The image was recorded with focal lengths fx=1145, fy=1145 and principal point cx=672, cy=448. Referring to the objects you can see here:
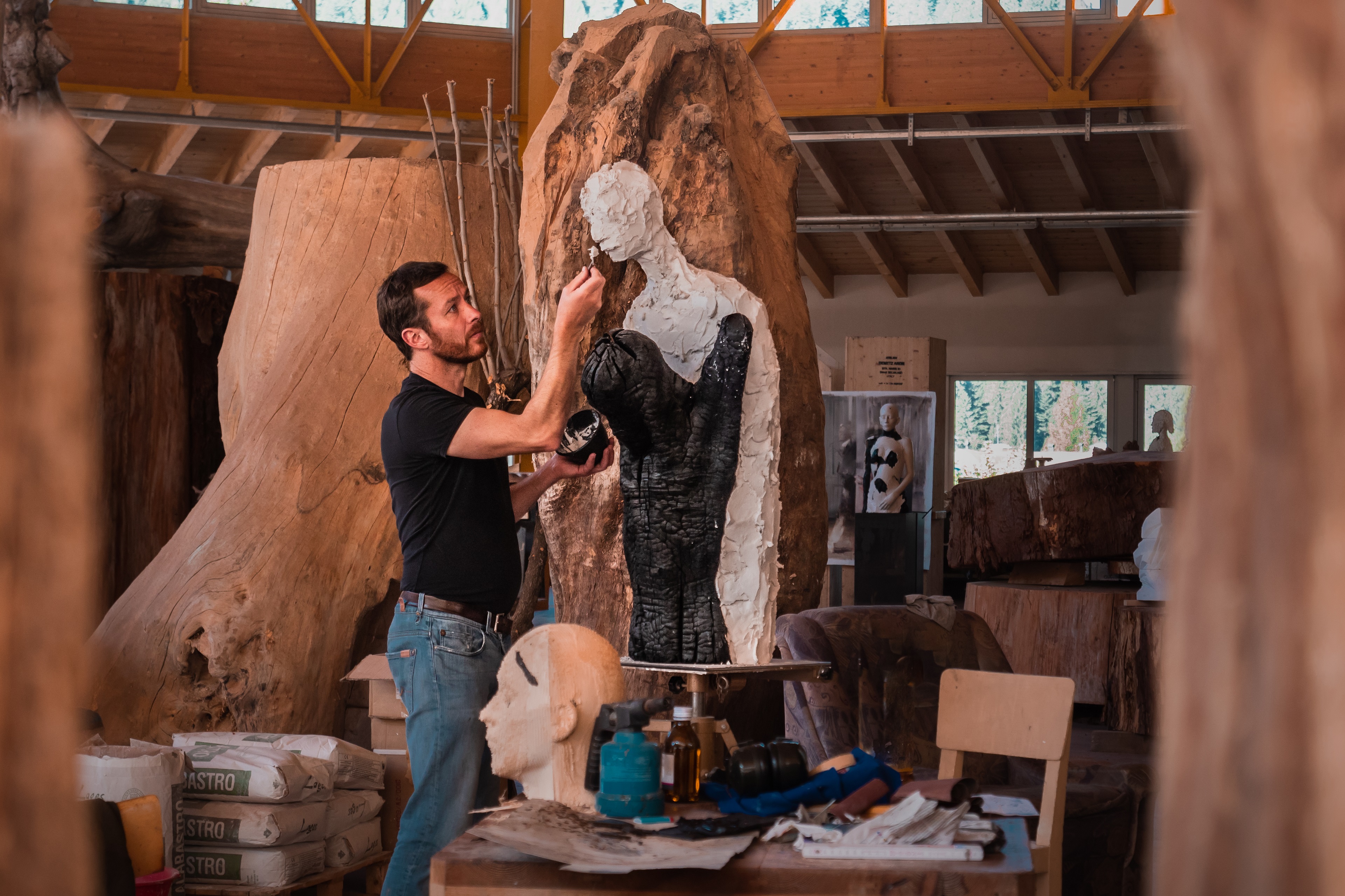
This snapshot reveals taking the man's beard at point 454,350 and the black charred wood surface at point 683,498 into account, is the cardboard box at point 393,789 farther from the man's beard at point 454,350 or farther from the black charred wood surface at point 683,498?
the man's beard at point 454,350

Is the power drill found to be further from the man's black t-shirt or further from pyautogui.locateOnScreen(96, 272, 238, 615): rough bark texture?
pyautogui.locateOnScreen(96, 272, 238, 615): rough bark texture

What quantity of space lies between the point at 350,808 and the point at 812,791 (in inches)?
80.4

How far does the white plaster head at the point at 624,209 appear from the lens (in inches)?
120

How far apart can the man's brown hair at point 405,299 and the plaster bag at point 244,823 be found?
146 centimetres

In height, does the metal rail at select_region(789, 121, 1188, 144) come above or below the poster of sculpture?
above

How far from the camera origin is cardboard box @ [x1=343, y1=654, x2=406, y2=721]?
3678 mm

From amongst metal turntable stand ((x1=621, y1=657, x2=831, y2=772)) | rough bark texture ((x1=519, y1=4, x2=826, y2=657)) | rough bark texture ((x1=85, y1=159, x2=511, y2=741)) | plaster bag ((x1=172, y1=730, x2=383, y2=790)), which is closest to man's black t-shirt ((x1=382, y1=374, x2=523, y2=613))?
metal turntable stand ((x1=621, y1=657, x2=831, y2=772))

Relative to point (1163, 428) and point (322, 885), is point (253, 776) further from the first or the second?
point (1163, 428)

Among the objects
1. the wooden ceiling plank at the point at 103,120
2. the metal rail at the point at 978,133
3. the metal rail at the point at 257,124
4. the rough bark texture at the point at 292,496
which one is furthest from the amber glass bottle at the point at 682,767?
the wooden ceiling plank at the point at 103,120

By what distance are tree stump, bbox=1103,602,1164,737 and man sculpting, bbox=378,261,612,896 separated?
248 cm

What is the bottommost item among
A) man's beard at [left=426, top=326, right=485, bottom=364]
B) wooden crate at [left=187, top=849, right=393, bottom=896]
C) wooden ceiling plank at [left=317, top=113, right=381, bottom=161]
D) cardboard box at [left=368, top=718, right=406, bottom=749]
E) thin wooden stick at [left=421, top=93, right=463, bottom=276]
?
wooden crate at [left=187, top=849, right=393, bottom=896]

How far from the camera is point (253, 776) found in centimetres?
323

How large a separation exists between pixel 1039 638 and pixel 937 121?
19.7ft

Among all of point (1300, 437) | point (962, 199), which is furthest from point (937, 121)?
point (1300, 437)
